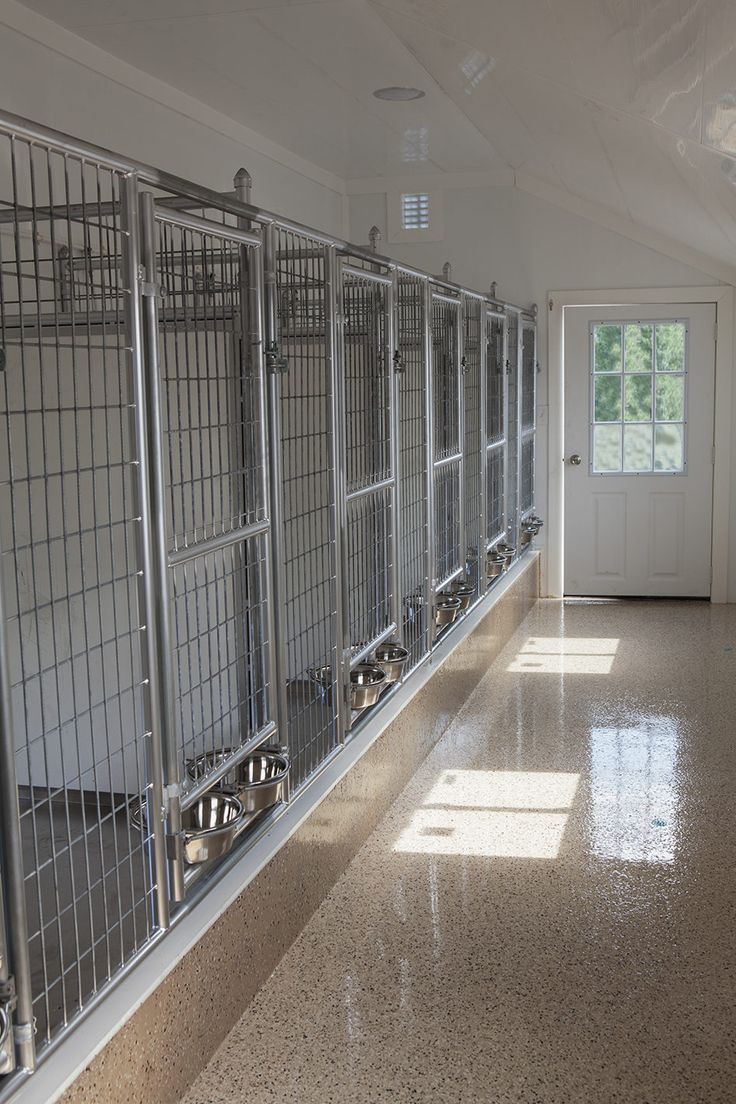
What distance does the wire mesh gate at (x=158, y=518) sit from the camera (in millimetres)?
2057

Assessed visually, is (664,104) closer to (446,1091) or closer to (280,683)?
(280,683)

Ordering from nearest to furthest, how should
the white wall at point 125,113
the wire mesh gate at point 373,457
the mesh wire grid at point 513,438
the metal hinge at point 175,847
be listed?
the metal hinge at point 175,847 < the white wall at point 125,113 < the wire mesh gate at point 373,457 < the mesh wire grid at point 513,438

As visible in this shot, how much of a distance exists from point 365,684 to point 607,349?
4.70 m

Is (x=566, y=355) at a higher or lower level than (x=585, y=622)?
higher

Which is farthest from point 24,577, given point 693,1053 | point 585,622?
point 585,622

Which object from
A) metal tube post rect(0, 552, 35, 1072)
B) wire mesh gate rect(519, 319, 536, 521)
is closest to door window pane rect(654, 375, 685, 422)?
wire mesh gate rect(519, 319, 536, 521)

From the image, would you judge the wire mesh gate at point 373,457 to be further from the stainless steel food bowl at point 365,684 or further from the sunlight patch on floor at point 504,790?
the sunlight patch on floor at point 504,790

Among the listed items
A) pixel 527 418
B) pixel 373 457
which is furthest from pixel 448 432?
pixel 527 418

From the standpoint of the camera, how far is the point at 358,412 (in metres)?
3.85

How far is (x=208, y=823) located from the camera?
9.00ft

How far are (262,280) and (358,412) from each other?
3.50ft

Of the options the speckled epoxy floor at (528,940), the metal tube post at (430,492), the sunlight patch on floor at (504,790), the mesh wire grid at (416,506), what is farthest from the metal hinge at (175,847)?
the metal tube post at (430,492)

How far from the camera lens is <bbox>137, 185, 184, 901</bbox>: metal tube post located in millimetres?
2180

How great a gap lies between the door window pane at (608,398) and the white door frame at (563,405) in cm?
25
